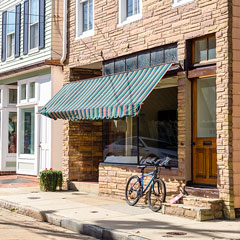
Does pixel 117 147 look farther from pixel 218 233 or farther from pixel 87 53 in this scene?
pixel 218 233

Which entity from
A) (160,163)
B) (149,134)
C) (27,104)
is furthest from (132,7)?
(27,104)

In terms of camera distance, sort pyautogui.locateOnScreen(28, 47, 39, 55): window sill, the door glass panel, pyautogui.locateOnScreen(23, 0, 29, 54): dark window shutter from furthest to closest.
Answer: pyautogui.locateOnScreen(23, 0, 29, 54): dark window shutter
pyautogui.locateOnScreen(28, 47, 39, 55): window sill
the door glass panel

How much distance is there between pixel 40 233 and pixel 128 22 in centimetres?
642

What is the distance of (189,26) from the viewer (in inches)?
444

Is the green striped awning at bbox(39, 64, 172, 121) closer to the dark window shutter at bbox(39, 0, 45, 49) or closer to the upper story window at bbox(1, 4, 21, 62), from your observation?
the dark window shutter at bbox(39, 0, 45, 49)

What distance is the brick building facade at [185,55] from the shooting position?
10.2 metres

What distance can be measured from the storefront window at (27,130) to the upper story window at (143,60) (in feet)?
17.2

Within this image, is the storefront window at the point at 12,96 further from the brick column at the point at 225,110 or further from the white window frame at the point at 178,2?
the brick column at the point at 225,110

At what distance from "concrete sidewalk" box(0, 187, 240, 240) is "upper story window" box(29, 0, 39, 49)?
627 cm

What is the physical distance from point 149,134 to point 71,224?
4042 millimetres

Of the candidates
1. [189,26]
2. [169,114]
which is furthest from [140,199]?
[189,26]

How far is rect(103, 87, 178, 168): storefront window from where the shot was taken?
40.7ft

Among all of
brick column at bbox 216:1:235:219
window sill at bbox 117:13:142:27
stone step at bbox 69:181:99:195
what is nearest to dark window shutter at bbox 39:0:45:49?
window sill at bbox 117:13:142:27

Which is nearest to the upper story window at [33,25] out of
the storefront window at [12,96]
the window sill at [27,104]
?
the window sill at [27,104]
